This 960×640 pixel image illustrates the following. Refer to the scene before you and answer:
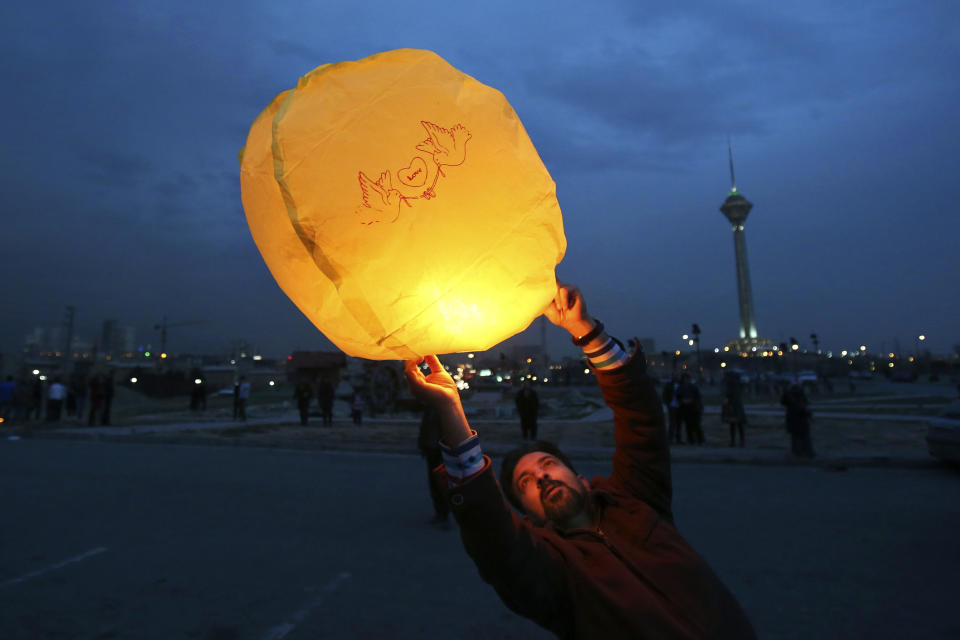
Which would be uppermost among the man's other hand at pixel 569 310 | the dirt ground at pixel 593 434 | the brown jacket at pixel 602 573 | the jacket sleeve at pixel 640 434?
the man's other hand at pixel 569 310

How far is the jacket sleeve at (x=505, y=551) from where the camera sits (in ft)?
4.44

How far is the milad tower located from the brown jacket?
440 feet

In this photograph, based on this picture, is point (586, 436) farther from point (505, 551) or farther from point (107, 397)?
point (107, 397)

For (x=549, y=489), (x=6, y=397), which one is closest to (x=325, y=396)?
(x=6, y=397)

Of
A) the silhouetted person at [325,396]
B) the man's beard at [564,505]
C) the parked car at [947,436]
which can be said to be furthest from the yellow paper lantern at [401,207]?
the silhouetted person at [325,396]

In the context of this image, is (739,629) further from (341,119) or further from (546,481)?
(341,119)

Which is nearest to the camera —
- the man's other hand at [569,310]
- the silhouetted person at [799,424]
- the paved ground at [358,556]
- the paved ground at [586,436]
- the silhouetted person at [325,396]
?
the man's other hand at [569,310]

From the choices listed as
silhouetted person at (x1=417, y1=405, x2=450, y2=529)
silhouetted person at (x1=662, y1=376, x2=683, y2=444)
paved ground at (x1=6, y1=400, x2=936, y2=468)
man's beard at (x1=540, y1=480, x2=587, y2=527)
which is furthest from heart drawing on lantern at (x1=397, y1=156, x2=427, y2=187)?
silhouetted person at (x1=662, y1=376, x2=683, y2=444)

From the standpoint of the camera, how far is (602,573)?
1.52m

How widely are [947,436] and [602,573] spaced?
9.52 m

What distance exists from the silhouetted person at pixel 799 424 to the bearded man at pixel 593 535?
9.20 meters

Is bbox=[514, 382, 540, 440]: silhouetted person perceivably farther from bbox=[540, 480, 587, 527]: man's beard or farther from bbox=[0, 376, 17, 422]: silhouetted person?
bbox=[0, 376, 17, 422]: silhouetted person

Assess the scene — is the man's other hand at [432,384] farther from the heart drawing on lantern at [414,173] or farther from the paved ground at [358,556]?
the paved ground at [358,556]

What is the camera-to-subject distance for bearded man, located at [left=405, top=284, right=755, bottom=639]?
1.38 meters
